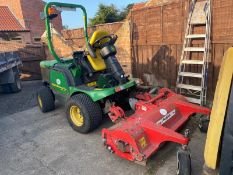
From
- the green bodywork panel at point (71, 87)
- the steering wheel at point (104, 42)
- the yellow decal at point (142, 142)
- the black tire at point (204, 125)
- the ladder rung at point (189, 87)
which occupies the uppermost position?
the steering wheel at point (104, 42)

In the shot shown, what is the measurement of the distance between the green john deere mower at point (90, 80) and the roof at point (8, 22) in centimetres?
1292

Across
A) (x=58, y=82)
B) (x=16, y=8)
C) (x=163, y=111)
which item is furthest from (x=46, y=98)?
(x=16, y=8)

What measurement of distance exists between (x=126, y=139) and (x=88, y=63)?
196 centimetres

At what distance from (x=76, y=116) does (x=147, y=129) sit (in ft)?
5.79

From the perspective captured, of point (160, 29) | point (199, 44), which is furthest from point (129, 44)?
point (199, 44)

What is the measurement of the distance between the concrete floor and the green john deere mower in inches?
13.8

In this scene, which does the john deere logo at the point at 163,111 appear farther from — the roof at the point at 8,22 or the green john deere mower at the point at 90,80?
the roof at the point at 8,22

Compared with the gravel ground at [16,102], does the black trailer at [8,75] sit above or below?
above

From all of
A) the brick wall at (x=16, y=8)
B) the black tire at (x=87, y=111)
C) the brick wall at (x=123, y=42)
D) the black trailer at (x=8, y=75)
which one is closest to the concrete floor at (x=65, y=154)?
the black tire at (x=87, y=111)

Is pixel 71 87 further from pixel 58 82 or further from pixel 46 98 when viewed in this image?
pixel 46 98

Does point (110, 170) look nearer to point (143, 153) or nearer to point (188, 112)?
point (143, 153)

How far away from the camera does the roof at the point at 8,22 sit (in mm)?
15133

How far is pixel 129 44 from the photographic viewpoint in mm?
6074

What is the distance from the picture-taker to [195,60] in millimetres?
4562
